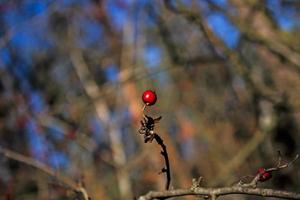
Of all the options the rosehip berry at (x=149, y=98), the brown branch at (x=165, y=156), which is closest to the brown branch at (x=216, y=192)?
the brown branch at (x=165, y=156)

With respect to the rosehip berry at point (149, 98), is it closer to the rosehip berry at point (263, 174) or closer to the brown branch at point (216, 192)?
the brown branch at point (216, 192)

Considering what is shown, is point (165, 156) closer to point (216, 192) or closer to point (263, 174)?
point (216, 192)

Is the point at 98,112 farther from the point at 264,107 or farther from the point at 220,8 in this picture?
the point at 220,8

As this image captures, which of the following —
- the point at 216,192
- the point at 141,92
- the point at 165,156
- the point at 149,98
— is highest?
the point at 141,92

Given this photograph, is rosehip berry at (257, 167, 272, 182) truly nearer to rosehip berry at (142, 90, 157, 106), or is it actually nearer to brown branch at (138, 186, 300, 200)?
brown branch at (138, 186, 300, 200)

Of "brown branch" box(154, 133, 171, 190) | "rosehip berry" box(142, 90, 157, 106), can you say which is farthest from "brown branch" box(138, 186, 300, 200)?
"rosehip berry" box(142, 90, 157, 106)

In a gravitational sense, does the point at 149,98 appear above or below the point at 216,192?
above

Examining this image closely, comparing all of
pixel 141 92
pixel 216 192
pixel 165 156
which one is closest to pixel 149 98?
pixel 165 156

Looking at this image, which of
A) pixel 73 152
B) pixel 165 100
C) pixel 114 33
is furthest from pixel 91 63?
pixel 73 152

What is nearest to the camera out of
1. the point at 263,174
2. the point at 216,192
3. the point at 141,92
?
the point at 216,192
